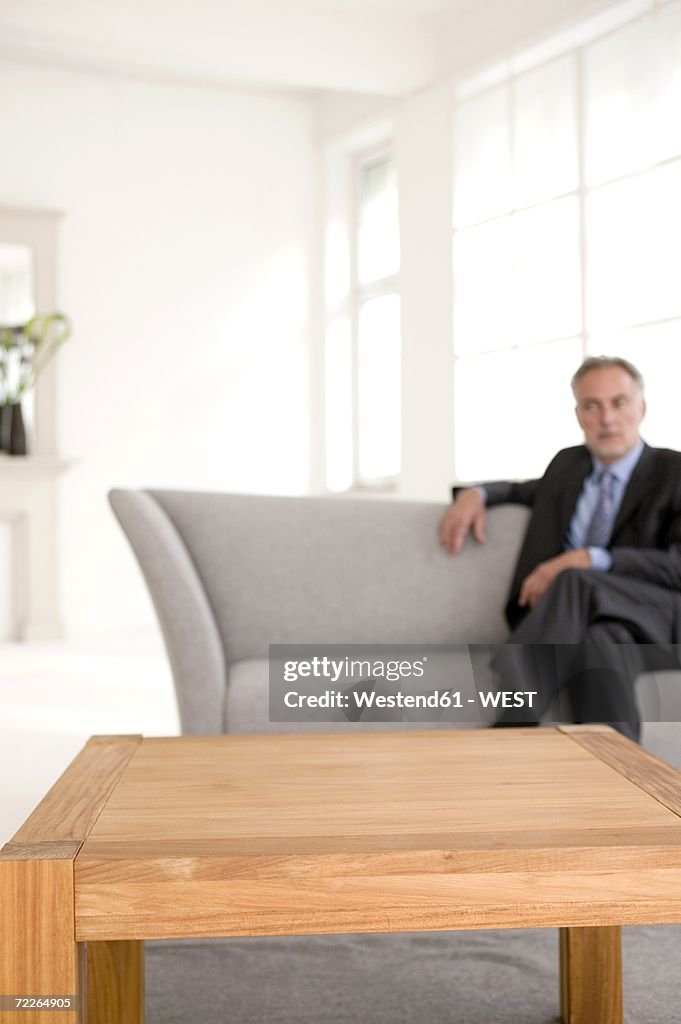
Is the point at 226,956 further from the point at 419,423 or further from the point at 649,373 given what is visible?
the point at 419,423

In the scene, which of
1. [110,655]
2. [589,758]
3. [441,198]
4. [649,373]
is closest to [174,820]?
[589,758]

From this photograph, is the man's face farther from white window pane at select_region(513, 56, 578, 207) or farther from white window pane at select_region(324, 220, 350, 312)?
white window pane at select_region(324, 220, 350, 312)

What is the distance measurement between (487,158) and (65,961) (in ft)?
16.4

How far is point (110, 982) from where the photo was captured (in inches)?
49.4

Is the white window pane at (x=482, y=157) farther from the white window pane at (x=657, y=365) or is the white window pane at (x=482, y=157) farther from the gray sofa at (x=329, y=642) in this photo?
the gray sofa at (x=329, y=642)

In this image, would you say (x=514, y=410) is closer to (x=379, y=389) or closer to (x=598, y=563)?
(x=379, y=389)

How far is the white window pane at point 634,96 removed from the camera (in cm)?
429

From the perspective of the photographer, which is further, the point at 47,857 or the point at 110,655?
the point at 110,655

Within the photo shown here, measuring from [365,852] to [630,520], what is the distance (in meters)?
1.46

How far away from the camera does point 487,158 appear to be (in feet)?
17.8

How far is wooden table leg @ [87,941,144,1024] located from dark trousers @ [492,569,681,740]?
0.95 meters

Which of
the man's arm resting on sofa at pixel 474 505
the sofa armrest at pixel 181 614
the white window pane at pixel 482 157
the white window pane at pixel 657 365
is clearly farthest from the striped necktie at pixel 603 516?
the white window pane at pixel 482 157

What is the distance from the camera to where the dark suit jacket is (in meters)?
2.21

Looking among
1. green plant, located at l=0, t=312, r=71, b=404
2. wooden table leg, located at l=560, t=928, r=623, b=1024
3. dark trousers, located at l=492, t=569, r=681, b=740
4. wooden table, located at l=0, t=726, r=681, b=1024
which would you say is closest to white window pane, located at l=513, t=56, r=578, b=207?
green plant, located at l=0, t=312, r=71, b=404
